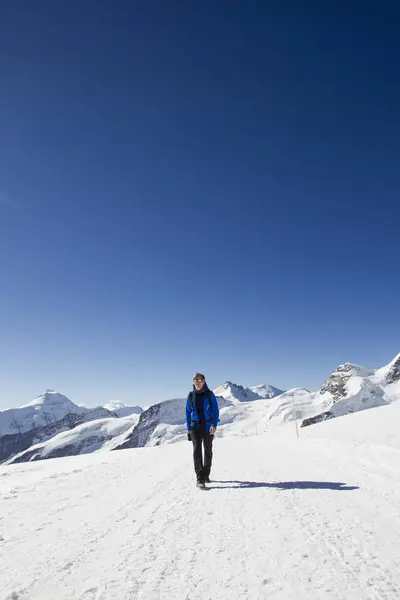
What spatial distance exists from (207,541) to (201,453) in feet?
13.5

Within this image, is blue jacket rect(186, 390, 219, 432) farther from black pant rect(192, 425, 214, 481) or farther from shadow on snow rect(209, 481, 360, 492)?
shadow on snow rect(209, 481, 360, 492)

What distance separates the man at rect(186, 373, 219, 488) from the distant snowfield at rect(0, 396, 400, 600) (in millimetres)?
654

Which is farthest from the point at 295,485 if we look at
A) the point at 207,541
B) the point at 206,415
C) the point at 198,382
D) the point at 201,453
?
the point at 207,541

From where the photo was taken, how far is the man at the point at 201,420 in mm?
8164

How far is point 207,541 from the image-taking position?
13.3ft

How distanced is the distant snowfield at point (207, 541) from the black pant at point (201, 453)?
402 mm

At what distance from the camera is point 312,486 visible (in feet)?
23.7

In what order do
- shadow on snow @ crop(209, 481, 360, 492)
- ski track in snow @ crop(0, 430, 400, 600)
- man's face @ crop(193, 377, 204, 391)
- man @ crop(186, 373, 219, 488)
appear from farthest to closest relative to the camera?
1. man's face @ crop(193, 377, 204, 391)
2. man @ crop(186, 373, 219, 488)
3. shadow on snow @ crop(209, 481, 360, 492)
4. ski track in snow @ crop(0, 430, 400, 600)

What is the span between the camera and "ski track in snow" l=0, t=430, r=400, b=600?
298 centimetres

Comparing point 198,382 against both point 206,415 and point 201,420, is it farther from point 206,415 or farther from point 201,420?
point 201,420

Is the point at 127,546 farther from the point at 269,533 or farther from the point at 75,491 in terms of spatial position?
the point at 75,491

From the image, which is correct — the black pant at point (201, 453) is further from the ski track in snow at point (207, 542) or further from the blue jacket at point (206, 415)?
the ski track in snow at point (207, 542)

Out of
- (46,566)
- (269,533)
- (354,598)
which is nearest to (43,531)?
(46,566)

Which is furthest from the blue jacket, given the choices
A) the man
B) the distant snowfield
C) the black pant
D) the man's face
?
the distant snowfield
